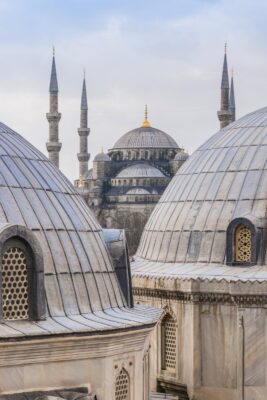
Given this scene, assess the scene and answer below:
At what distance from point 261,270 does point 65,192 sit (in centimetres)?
521

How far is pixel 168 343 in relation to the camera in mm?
19109

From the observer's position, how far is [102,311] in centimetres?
1325

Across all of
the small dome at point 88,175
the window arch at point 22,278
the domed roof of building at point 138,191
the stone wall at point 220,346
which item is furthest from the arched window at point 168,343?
the small dome at point 88,175

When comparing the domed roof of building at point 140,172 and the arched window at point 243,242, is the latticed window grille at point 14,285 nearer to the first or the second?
the arched window at point 243,242

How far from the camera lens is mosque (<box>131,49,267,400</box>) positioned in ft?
58.7

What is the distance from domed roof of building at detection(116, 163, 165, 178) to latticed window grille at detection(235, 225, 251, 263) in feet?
225

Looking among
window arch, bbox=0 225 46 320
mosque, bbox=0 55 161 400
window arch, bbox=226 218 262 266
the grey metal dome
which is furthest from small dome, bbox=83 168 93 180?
window arch, bbox=0 225 46 320

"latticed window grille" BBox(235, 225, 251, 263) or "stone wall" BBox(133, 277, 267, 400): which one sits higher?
"latticed window grille" BBox(235, 225, 251, 263)

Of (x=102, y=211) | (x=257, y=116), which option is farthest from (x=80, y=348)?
(x=102, y=211)

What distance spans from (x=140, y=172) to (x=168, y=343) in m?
69.0

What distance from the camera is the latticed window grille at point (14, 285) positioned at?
12.2 meters

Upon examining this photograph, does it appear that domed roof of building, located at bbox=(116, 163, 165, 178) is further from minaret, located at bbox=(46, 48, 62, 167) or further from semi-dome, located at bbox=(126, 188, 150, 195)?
minaret, located at bbox=(46, 48, 62, 167)

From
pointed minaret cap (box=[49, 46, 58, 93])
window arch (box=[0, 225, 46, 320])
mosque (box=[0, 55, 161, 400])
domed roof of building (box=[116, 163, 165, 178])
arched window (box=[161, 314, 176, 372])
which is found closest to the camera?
mosque (box=[0, 55, 161, 400])

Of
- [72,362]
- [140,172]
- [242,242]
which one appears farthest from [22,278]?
[140,172]
